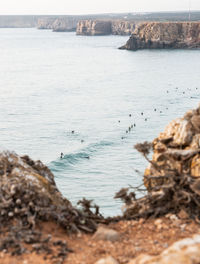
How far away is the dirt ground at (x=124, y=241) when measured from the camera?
5680mm

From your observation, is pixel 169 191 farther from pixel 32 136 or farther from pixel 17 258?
pixel 32 136

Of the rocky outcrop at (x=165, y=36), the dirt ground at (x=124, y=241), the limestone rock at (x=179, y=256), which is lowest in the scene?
the dirt ground at (x=124, y=241)

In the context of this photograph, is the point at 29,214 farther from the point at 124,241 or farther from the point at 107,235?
the point at 124,241

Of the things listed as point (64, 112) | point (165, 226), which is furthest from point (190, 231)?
point (64, 112)

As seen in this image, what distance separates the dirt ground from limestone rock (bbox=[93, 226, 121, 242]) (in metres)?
0.07

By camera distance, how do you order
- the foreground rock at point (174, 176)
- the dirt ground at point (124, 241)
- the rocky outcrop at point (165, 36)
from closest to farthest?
the dirt ground at point (124, 241)
the foreground rock at point (174, 176)
the rocky outcrop at point (165, 36)

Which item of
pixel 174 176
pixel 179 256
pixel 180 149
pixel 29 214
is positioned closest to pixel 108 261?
pixel 179 256

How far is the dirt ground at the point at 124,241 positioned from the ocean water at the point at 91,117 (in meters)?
6.63

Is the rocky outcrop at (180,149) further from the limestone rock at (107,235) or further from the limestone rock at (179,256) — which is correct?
the limestone rock at (179,256)

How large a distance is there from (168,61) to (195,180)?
77856mm

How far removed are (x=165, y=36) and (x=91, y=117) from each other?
91.3 m

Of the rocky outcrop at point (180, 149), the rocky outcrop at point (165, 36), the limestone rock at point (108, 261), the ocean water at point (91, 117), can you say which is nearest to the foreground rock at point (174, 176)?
the rocky outcrop at point (180, 149)

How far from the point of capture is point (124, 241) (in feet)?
20.7

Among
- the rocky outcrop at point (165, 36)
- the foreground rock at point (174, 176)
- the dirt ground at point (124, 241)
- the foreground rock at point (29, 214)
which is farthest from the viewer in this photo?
the rocky outcrop at point (165, 36)
